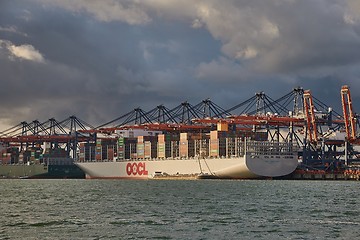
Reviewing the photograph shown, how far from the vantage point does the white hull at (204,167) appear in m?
135

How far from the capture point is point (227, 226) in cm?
3844

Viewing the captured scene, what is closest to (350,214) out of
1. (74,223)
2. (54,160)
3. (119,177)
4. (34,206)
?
(74,223)

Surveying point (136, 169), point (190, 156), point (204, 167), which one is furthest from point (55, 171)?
point (204, 167)

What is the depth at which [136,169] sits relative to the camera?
543ft

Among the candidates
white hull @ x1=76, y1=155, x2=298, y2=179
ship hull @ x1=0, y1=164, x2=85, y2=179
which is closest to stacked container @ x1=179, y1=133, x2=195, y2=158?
white hull @ x1=76, y1=155, x2=298, y2=179

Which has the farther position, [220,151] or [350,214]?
[220,151]

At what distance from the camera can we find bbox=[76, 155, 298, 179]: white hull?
135000mm

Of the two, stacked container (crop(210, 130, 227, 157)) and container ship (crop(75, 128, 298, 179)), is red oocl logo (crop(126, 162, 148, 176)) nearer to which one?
container ship (crop(75, 128, 298, 179))

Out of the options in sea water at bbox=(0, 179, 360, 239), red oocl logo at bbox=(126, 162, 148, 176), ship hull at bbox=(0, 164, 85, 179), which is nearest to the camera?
sea water at bbox=(0, 179, 360, 239)

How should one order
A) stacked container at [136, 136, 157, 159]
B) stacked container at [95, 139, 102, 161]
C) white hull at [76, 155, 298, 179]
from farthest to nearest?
1. stacked container at [95, 139, 102, 161]
2. stacked container at [136, 136, 157, 159]
3. white hull at [76, 155, 298, 179]

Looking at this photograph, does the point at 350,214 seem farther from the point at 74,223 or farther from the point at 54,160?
the point at 54,160

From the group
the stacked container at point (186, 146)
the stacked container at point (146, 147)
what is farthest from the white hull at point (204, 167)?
the stacked container at point (146, 147)

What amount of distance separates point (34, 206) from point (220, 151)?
306ft

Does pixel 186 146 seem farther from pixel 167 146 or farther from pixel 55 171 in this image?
pixel 55 171
